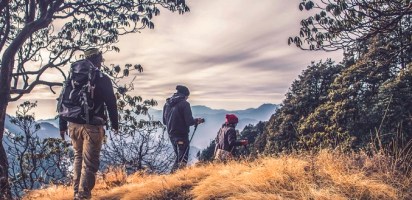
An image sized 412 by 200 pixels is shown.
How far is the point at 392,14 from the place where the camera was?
5.99 metres

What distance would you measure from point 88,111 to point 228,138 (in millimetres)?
4237

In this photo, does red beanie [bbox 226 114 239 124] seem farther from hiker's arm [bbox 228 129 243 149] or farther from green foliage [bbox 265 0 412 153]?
green foliage [bbox 265 0 412 153]

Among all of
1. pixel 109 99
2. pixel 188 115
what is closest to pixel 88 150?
pixel 109 99

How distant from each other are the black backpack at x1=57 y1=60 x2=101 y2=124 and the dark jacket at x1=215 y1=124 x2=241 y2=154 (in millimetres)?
4129

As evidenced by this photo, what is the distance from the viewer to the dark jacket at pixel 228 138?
8.41m

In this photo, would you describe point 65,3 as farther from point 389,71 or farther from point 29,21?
point 389,71

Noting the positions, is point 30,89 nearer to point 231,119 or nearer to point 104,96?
point 231,119

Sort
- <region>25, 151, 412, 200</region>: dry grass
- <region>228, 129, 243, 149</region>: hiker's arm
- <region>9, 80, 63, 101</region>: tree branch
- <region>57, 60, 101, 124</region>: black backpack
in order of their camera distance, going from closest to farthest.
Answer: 1. <region>25, 151, 412, 200</region>: dry grass
2. <region>57, 60, 101, 124</region>: black backpack
3. <region>228, 129, 243, 149</region>: hiker's arm
4. <region>9, 80, 63, 101</region>: tree branch

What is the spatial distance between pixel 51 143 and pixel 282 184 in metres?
12.9

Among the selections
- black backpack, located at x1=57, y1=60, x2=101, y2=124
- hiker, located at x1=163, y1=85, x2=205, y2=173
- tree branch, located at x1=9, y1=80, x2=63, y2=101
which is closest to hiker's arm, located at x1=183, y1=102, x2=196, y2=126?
hiker, located at x1=163, y1=85, x2=205, y2=173

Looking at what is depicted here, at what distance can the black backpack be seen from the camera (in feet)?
15.8

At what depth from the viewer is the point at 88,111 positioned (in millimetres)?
4809

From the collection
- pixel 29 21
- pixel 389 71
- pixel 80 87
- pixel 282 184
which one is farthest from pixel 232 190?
pixel 389 71

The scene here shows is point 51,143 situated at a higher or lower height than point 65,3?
lower
